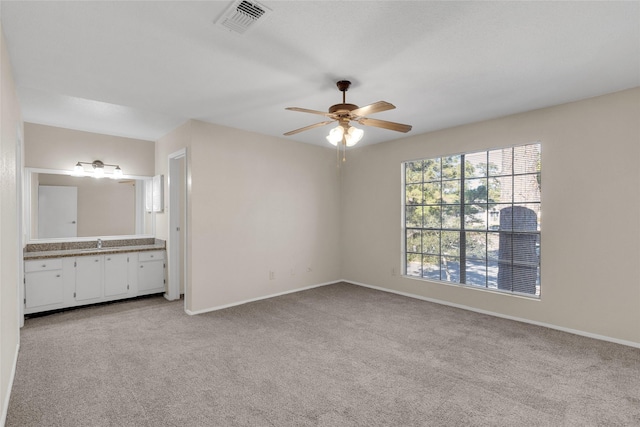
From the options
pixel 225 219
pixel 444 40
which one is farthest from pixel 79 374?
pixel 444 40

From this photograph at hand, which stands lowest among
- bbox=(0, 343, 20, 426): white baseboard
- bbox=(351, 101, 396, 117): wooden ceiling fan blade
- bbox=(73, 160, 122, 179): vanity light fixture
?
bbox=(0, 343, 20, 426): white baseboard

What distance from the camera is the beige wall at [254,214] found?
4363mm

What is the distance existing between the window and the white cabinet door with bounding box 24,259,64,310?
4.98 metres

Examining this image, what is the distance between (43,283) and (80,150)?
197 centimetres

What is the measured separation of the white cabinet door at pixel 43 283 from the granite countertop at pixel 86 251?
71mm

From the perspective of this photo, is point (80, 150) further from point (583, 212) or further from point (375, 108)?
point (583, 212)

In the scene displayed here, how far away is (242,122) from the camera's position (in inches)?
175

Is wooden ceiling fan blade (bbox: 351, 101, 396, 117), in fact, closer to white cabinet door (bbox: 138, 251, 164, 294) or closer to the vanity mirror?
white cabinet door (bbox: 138, 251, 164, 294)

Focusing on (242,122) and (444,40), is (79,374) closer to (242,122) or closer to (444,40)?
(242,122)

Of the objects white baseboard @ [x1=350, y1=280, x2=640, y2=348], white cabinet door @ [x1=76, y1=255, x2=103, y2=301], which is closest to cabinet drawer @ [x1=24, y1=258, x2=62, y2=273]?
white cabinet door @ [x1=76, y1=255, x2=103, y2=301]

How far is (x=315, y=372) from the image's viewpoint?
2.73m

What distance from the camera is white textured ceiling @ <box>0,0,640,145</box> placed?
2031mm

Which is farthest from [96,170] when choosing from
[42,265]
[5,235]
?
[5,235]

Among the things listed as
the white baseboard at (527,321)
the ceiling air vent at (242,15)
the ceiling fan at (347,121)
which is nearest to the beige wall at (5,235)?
the ceiling air vent at (242,15)
